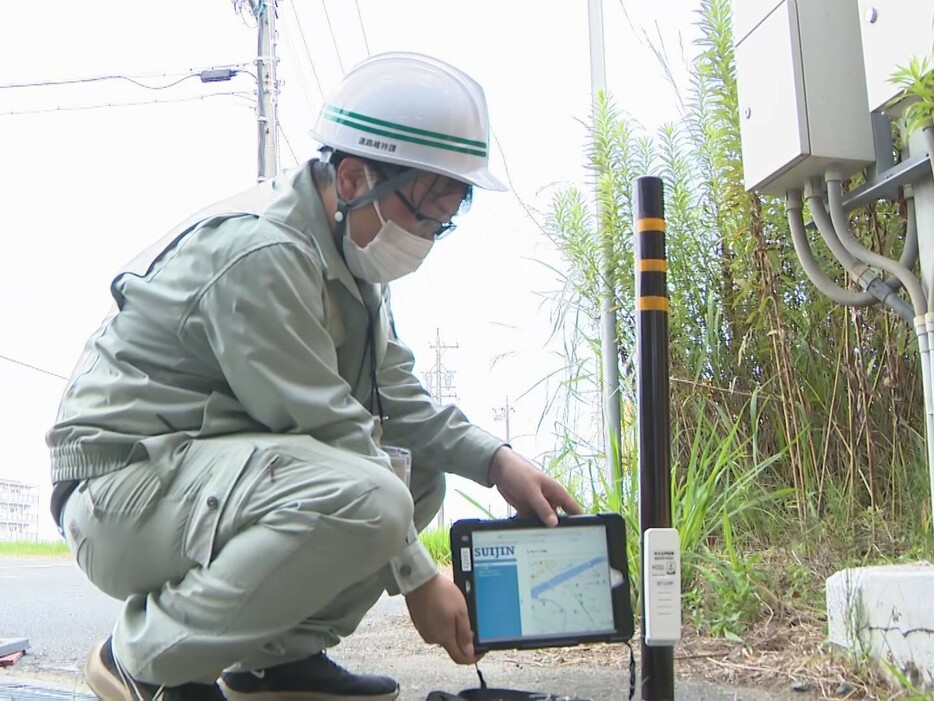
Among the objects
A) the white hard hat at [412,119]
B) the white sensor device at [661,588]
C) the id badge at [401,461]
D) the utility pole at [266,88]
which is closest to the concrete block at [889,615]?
the white sensor device at [661,588]

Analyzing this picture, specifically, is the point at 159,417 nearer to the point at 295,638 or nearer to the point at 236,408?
the point at 236,408

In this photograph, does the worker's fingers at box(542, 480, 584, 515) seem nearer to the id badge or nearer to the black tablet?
the black tablet

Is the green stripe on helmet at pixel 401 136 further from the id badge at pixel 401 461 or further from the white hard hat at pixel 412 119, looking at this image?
the id badge at pixel 401 461

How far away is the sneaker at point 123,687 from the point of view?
4.44ft

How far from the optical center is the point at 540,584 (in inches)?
63.5

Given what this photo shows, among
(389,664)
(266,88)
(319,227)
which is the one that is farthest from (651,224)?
(266,88)

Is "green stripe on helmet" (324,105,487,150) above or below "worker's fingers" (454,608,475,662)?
above

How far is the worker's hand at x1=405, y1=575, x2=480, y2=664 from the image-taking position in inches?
56.9

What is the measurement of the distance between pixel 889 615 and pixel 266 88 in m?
8.01

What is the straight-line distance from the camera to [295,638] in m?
1.56

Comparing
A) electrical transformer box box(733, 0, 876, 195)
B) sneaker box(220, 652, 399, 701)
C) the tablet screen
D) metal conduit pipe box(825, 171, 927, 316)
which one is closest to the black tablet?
the tablet screen

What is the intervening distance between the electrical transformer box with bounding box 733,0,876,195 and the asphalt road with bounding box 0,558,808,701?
112 centimetres

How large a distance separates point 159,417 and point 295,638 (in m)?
0.46

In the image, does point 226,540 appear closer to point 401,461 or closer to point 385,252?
point 401,461
